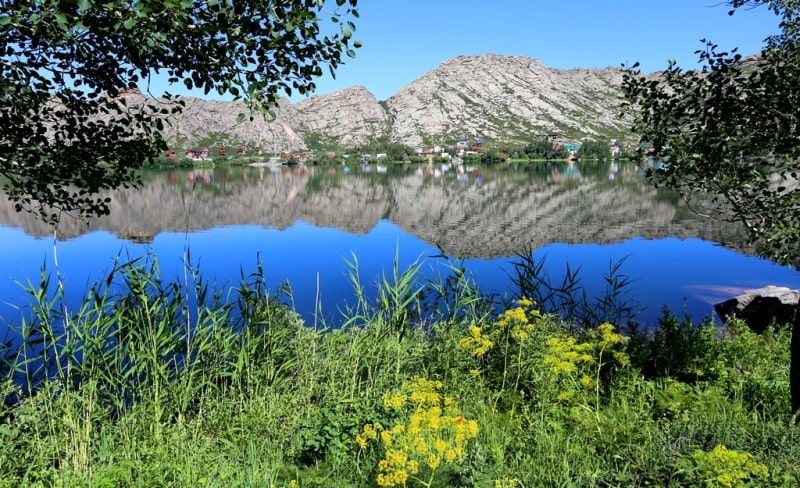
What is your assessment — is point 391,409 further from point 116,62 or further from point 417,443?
point 116,62

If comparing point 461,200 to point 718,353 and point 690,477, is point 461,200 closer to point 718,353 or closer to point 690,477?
point 718,353

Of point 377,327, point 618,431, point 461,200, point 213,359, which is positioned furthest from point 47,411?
point 461,200

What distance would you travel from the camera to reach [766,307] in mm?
15953

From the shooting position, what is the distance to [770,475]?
16.9 feet

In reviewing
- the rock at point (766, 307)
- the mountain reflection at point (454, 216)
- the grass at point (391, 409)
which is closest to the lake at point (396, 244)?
the mountain reflection at point (454, 216)

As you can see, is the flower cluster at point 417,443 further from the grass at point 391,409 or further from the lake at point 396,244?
the lake at point 396,244

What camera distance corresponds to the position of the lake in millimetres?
24922

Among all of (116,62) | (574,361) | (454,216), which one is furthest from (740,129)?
(454,216)

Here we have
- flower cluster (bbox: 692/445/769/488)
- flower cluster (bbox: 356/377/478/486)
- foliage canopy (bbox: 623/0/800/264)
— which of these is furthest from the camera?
foliage canopy (bbox: 623/0/800/264)

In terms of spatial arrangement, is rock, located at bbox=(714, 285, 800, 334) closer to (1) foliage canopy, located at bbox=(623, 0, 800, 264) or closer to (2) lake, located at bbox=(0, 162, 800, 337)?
(2) lake, located at bbox=(0, 162, 800, 337)

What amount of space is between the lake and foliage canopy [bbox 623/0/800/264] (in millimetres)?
5453

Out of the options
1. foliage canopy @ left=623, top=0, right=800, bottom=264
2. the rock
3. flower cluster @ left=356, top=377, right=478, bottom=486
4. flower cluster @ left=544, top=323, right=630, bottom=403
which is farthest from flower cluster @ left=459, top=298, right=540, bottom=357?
the rock

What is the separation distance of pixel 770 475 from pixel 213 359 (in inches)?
346

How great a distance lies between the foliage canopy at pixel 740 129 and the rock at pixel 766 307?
8710mm
